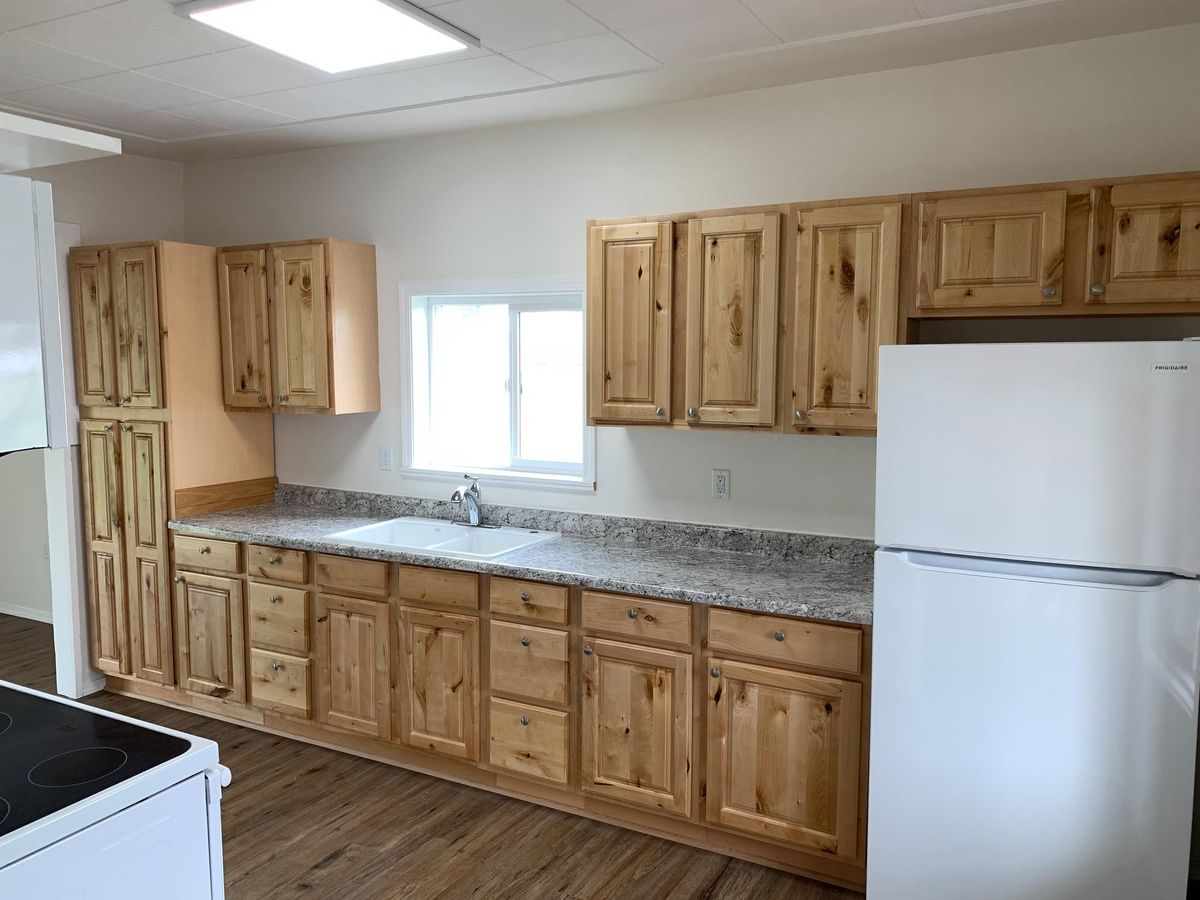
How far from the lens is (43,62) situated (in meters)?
2.97

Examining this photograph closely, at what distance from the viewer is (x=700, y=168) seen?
338 centimetres

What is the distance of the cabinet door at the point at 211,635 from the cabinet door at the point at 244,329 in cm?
84

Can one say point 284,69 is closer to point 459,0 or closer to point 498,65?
point 498,65

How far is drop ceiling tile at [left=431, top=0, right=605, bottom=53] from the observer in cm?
244

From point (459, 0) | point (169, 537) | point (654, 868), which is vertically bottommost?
point (654, 868)

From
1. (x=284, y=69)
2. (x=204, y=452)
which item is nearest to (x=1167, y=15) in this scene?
(x=284, y=69)

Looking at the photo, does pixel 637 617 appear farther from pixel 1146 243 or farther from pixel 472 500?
pixel 1146 243

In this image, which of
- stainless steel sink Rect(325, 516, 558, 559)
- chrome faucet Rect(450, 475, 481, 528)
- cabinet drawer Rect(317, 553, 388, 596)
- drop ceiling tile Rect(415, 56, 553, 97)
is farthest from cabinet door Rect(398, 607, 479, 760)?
drop ceiling tile Rect(415, 56, 553, 97)

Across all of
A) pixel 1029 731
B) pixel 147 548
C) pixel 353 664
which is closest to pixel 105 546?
pixel 147 548

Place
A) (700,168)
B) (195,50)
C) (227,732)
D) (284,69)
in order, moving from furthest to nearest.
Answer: (227,732)
(700,168)
(284,69)
(195,50)

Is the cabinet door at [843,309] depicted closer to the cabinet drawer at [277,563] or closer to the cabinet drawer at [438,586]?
the cabinet drawer at [438,586]

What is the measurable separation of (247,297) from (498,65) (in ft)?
5.96

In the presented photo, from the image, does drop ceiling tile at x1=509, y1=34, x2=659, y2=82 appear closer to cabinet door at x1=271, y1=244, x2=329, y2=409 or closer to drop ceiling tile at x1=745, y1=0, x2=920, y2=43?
drop ceiling tile at x1=745, y1=0, x2=920, y2=43

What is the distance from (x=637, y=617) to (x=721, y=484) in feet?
2.26
